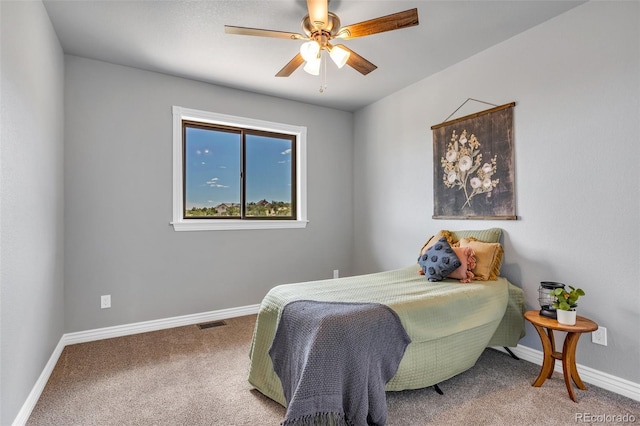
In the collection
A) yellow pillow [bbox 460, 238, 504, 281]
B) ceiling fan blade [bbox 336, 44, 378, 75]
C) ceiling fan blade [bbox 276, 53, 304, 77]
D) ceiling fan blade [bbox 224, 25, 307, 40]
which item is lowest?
yellow pillow [bbox 460, 238, 504, 281]

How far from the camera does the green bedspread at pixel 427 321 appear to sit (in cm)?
194

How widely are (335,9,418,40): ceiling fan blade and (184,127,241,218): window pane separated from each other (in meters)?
2.13

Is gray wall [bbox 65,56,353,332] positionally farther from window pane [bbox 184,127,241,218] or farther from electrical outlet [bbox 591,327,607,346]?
electrical outlet [bbox 591,327,607,346]

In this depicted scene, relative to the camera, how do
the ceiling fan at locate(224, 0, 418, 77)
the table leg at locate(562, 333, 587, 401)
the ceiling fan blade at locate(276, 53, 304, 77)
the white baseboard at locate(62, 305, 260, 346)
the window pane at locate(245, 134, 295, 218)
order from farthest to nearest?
the window pane at locate(245, 134, 295, 218), the white baseboard at locate(62, 305, 260, 346), the ceiling fan blade at locate(276, 53, 304, 77), the table leg at locate(562, 333, 587, 401), the ceiling fan at locate(224, 0, 418, 77)

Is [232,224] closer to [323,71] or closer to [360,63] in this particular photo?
[323,71]

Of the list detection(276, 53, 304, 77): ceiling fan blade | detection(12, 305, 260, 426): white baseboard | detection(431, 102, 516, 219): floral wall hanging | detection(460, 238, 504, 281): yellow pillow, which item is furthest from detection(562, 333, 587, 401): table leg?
detection(12, 305, 260, 426): white baseboard

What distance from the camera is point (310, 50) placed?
2.13 metres

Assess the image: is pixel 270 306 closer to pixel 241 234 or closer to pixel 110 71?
pixel 241 234

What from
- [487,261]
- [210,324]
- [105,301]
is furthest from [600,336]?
[105,301]

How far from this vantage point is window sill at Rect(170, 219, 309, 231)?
347 cm

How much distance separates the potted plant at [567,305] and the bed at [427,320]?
14.6 inches

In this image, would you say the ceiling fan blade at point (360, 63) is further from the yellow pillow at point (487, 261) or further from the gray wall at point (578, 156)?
the yellow pillow at point (487, 261)

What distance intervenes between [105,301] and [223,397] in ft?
5.69

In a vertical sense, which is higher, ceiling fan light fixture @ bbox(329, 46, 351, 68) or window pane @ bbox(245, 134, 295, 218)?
ceiling fan light fixture @ bbox(329, 46, 351, 68)
